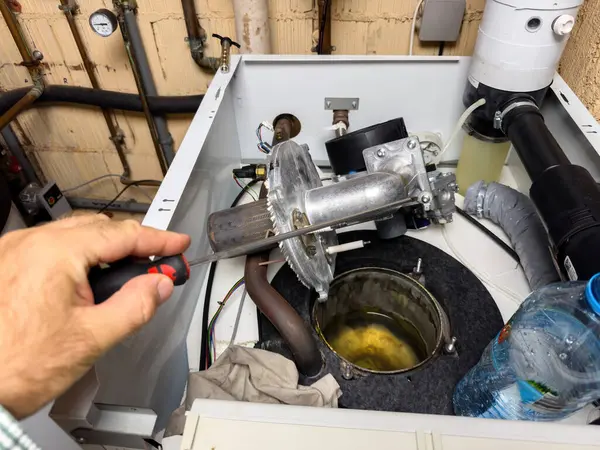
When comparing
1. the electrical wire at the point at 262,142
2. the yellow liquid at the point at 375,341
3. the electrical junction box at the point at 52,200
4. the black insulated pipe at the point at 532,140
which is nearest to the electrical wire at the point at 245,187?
the electrical wire at the point at 262,142

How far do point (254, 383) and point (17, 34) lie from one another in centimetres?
129

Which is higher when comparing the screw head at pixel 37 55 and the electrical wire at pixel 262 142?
the screw head at pixel 37 55

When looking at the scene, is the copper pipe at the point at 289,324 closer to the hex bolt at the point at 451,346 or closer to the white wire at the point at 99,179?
the hex bolt at the point at 451,346

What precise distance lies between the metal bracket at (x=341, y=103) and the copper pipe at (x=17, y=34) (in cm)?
98

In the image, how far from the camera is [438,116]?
0.99m

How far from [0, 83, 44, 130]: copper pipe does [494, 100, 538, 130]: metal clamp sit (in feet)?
4.19

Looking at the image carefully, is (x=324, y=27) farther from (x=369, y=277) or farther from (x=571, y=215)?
(x=571, y=215)

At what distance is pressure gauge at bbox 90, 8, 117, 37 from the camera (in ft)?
3.47

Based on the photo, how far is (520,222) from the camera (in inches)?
32.0

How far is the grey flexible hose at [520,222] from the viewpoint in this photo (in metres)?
0.74

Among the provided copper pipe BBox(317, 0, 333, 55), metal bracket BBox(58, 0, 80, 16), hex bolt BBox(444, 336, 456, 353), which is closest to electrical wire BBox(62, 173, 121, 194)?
metal bracket BBox(58, 0, 80, 16)

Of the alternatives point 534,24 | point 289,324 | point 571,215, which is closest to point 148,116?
point 289,324

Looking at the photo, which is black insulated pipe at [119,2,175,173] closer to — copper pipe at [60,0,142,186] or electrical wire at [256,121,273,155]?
copper pipe at [60,0,142,186]

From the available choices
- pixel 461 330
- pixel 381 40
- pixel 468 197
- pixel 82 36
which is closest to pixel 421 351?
pixel 461 330
